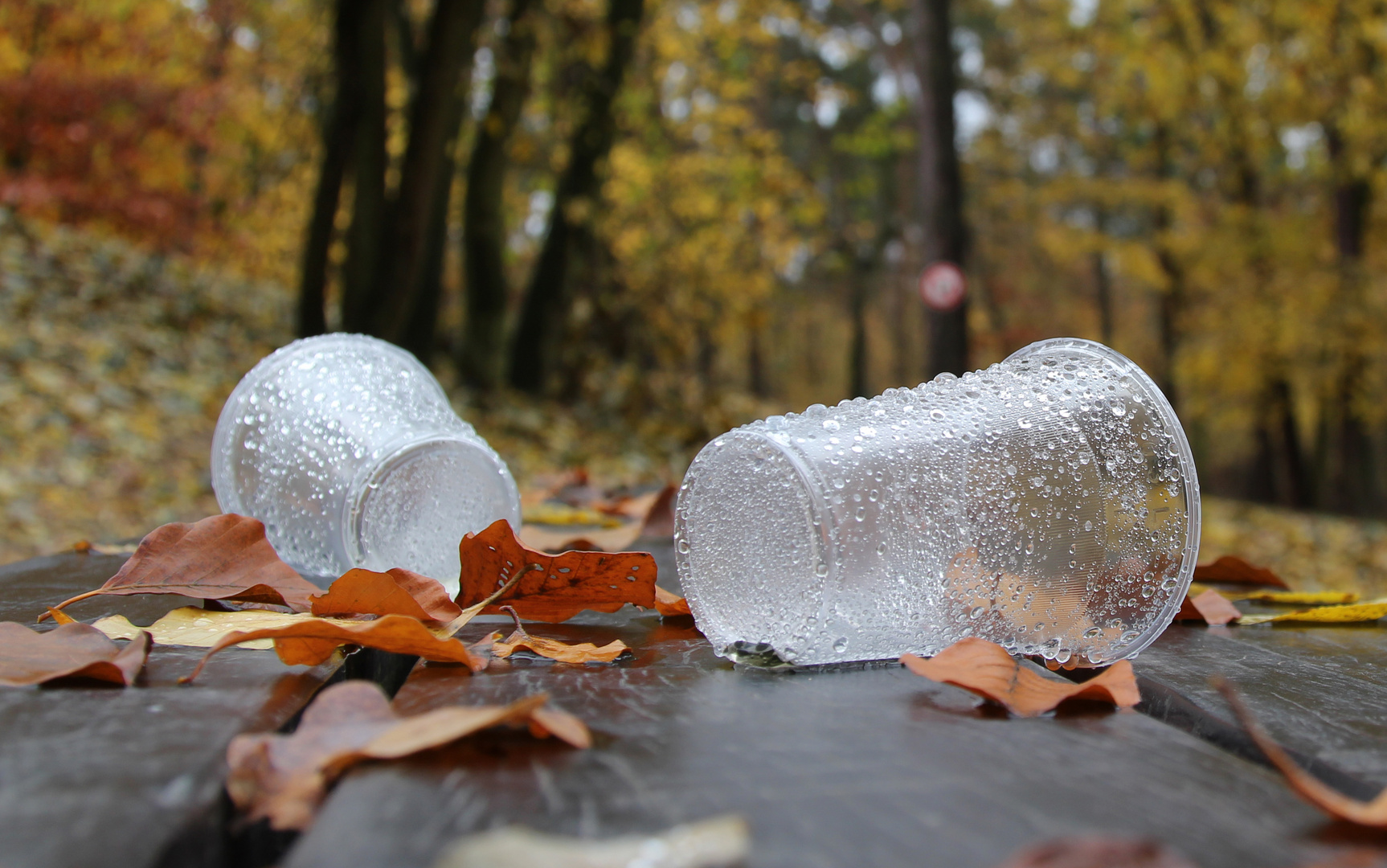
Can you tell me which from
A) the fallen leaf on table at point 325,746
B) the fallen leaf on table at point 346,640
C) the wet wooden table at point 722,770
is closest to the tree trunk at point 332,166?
the fallen leaf on table at point 346,640

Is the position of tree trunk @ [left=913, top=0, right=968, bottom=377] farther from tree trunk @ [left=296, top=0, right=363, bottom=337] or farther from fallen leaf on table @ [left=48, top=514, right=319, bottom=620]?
fallen leaf on table @ [left=48, top=514, right=319, bottom=620]

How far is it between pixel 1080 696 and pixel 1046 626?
16 centimetres

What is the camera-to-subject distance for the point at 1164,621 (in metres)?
1.04

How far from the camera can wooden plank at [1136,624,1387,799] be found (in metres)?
0.80

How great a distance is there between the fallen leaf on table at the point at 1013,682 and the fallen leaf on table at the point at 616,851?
0.36 meters

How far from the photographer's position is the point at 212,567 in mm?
1179

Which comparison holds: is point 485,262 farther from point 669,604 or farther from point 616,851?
point 616,851

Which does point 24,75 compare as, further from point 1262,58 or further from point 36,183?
point 1262,58

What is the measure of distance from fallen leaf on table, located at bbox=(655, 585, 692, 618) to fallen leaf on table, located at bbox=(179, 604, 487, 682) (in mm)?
359

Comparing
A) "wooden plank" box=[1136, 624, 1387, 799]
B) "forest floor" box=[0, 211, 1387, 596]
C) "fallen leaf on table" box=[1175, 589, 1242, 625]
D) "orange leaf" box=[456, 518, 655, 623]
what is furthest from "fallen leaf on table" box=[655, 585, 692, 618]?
"forest floor" box=[0, 211, 1387, 596]

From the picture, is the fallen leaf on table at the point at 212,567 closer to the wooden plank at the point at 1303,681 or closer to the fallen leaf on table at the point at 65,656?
the fallen leaf on table at the point at 65,656

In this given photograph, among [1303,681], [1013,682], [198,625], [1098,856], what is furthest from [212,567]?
[1303,681]

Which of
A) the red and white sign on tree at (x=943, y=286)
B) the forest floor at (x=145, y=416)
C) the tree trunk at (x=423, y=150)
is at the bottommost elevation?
the forest floor at (x=145, y=416)

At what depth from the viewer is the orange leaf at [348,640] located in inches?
33.5
